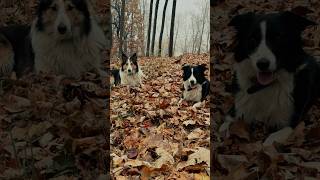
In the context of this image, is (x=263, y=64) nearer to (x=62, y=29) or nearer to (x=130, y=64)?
(x=62, y=29)

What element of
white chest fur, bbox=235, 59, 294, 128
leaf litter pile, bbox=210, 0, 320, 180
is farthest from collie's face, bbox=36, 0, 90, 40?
white chest fur, bbox=235, 59, 294, 128

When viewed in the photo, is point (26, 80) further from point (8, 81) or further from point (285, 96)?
point (285, 96)

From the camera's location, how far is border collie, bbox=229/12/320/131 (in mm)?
3279

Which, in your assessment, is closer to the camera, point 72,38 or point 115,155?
point 72,38

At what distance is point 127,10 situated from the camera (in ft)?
23.0

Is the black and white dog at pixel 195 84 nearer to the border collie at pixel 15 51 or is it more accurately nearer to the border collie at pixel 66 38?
the border collie at pixel 66 38

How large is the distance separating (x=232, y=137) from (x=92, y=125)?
1061 mm

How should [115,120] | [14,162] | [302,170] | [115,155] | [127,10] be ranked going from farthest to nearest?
[127,10]
[115,120]
[115,155]
[14,162]
[302,170]

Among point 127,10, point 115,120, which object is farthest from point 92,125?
point 127,10

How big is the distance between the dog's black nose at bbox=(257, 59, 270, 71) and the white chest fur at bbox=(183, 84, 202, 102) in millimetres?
3846

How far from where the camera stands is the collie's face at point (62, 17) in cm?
370

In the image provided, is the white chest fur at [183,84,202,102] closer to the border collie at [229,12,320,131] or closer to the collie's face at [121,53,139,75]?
the collie's face at [121,53,139,75]

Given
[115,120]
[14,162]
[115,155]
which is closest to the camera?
[14,162]

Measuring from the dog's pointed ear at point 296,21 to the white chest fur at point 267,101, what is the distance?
0.33m
